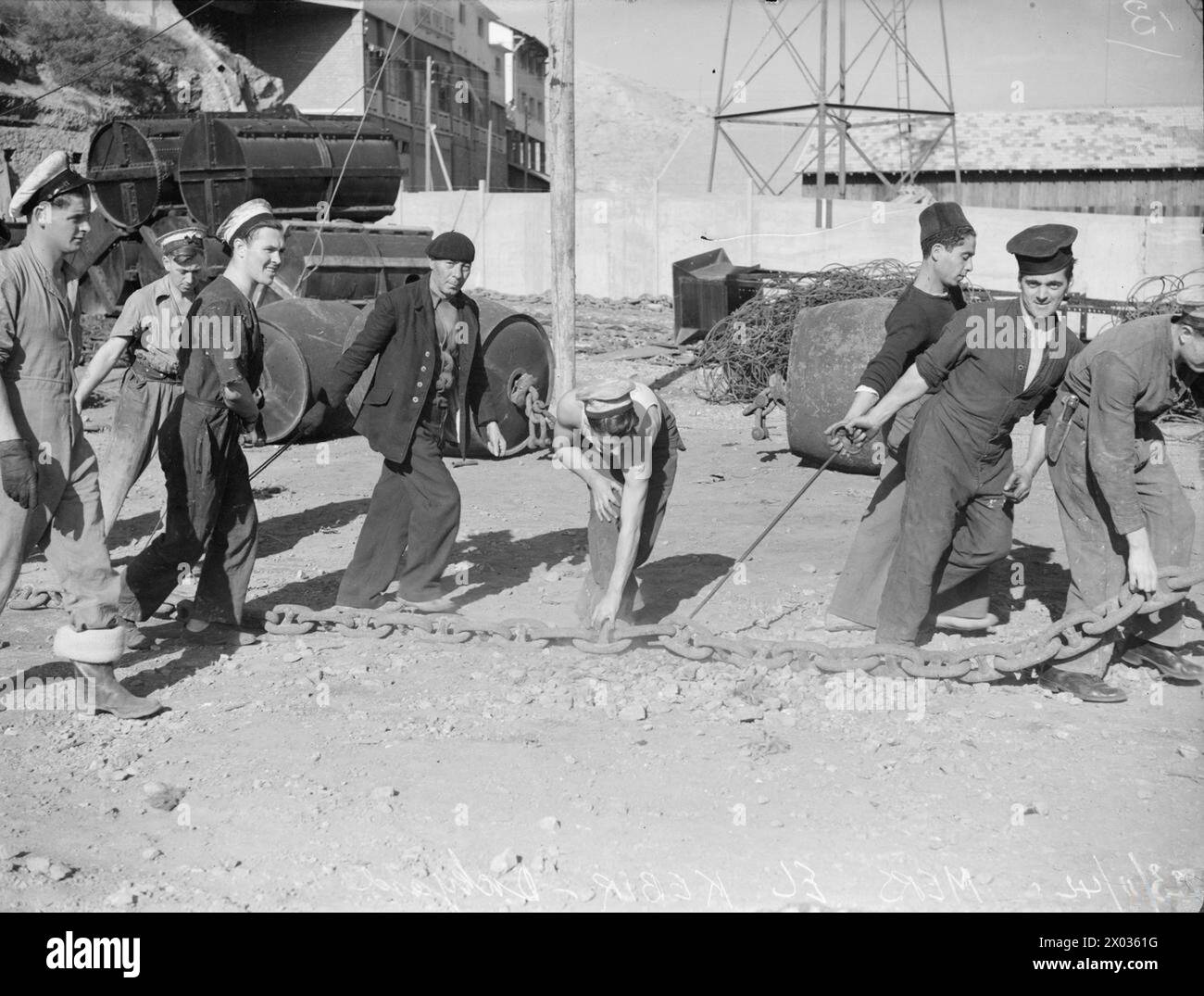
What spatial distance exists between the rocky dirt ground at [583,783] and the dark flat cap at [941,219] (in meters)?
1.87

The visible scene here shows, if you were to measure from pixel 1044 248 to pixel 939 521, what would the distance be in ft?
3.85

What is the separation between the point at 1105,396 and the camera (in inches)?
195

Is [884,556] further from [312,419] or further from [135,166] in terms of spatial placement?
[135,166]

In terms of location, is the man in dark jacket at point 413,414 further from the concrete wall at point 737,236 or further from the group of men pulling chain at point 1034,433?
the concrete wall at point 737,236

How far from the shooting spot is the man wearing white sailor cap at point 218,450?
576 cm

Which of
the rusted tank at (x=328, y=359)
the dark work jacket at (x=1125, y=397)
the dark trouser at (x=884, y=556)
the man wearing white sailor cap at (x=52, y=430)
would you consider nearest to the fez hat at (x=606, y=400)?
the dark trouser at (x=884, y=556)

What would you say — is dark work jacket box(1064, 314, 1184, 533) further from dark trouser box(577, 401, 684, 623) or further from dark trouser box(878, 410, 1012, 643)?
dark trouser box(577, 401, 684, 623)

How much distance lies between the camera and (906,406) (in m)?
5.64

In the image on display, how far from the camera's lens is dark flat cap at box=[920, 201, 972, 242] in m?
5.62

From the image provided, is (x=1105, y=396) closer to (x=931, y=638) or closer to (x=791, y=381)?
(x=931, y=638)

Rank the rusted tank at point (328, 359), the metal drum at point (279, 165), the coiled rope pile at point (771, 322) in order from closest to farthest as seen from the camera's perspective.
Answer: the rusted tank at point (328, 359), the coiled rope pile at point (771, 322), the metal drum at point (279, 165)

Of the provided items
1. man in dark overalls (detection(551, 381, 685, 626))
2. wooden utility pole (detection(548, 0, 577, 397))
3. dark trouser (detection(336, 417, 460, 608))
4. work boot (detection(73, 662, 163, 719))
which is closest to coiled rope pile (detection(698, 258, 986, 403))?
wooden utility pole (detection(548, 0, 577, 397))

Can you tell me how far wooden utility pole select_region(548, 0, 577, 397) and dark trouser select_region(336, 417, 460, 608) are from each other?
16.7ft

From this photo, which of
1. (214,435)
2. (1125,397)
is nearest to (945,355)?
(1125,397)
